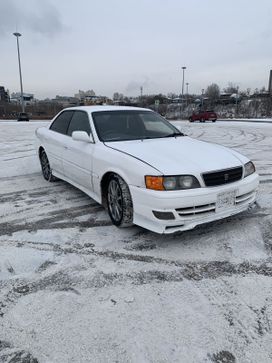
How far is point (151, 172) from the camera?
3188mm

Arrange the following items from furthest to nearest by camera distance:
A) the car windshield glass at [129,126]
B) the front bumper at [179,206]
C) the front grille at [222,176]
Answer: the car windshield glass at [129,126] → the front grille at [222,176] → the front bumper at [179,206]

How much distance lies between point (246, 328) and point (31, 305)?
1630mm

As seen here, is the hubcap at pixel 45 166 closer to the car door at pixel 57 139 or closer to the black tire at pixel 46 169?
the black tire at pixel 46 169

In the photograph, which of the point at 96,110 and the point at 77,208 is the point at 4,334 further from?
the point at 96,110

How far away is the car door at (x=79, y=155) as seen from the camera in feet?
13.8

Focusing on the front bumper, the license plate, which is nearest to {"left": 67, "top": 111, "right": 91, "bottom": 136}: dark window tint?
the front bumper

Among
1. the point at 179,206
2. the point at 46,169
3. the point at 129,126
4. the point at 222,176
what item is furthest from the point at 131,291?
the point at 46,169

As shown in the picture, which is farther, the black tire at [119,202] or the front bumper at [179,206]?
the black tire at [119,202]

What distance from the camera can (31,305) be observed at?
2414mm

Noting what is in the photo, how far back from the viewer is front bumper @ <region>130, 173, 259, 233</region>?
10.2 ft

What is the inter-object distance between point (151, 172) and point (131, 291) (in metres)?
1.21

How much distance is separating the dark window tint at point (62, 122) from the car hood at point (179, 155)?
5.11 feet

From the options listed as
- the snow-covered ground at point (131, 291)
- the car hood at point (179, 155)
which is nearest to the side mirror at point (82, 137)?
the car hood at point (179, 155)

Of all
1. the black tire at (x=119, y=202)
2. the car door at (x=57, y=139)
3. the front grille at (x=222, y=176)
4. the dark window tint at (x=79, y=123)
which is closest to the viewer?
the front grille at (x=222, y=176)
